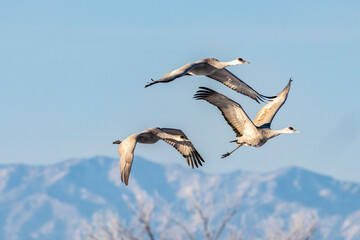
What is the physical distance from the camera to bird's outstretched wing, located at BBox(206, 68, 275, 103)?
Result: 21594 mm

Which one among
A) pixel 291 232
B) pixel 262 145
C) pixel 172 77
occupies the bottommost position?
pixel 291 232

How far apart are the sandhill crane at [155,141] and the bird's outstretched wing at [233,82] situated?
5.13ft

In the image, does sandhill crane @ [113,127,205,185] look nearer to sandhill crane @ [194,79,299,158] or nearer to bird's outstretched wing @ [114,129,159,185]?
bird's outstretched wing @ [114,129,159,185]

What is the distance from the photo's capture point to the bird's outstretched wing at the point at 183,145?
2114 centimetres

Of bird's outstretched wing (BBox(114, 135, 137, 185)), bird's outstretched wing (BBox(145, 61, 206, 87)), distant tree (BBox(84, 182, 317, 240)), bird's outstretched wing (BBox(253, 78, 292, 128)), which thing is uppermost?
bird's outstretched wing (BBox(145, 61, 206, 87))

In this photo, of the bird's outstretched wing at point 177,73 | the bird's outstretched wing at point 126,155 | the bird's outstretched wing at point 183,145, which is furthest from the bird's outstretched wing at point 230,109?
the bird's outstretched wing at point 126,155

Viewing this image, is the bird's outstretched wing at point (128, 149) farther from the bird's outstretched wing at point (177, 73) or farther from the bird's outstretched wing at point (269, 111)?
the bird's outstretched wing at point (269, 111)

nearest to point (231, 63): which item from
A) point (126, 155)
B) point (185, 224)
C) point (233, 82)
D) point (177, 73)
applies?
point (233, 82)

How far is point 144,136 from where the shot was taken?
1961 cm

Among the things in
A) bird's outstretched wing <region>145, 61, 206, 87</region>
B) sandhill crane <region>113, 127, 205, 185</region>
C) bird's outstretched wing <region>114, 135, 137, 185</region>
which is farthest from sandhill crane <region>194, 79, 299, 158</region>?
bird's outstretched wing <region>114, 135, 137, 185</region>

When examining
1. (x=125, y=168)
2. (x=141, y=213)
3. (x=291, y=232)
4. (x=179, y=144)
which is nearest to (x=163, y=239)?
(x=141, y=213)

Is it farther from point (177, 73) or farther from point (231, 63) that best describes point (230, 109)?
point (177, 73)

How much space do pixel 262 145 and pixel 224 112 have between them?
1390 mm

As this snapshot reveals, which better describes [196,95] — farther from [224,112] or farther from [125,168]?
[125,168]
